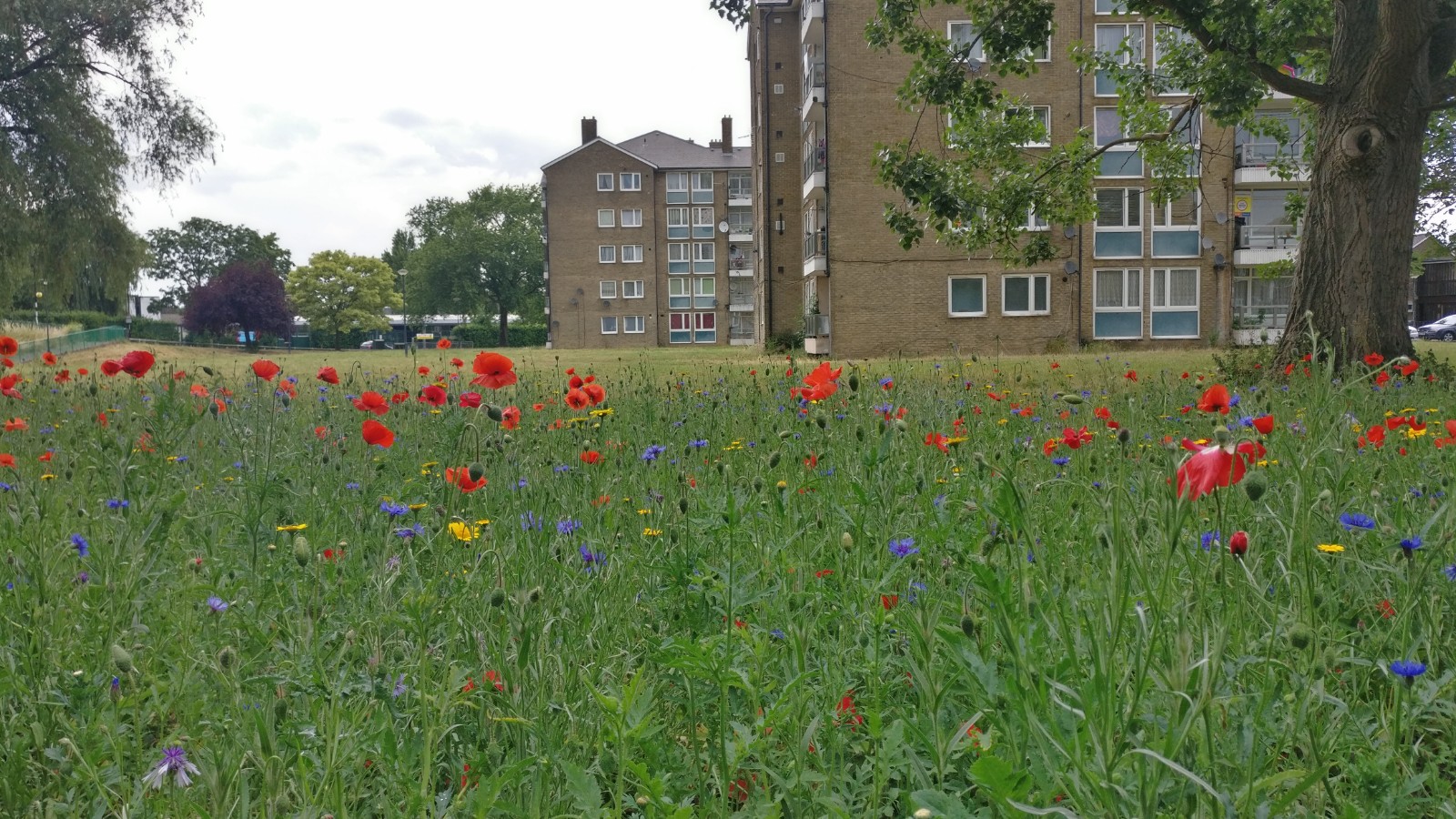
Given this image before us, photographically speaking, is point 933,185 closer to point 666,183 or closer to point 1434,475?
point 1434,475

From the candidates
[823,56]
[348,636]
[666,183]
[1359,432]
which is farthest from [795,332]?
[348,636]

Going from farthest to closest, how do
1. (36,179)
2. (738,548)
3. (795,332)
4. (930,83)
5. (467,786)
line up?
(795,332) < (36,179) < (930,83) < (738,548) < (467,786)

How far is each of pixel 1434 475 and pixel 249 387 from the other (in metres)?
7.97

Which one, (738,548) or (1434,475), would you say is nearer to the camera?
(738,548)

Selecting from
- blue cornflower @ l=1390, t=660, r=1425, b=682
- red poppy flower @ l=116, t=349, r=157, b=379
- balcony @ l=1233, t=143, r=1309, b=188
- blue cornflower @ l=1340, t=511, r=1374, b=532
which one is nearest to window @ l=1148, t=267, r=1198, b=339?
balcony @ l=1233, t=143, r=1309, b=188

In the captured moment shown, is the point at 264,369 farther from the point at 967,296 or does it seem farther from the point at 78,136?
the point at 967,296

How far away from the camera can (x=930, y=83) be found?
11.4 meters

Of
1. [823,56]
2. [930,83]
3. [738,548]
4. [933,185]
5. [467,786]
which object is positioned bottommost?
[467,786]

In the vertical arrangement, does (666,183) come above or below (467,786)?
above

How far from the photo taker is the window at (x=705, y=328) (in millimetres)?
57750

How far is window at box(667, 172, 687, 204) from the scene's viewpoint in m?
56.2

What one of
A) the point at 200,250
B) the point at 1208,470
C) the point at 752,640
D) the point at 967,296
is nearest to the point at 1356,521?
the point at 1208,470

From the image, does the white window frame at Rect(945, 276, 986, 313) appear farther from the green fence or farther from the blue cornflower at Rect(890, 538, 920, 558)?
the blue cornflower at Rect(890, 538, 920, 558)

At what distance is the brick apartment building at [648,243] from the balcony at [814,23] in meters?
26.5
